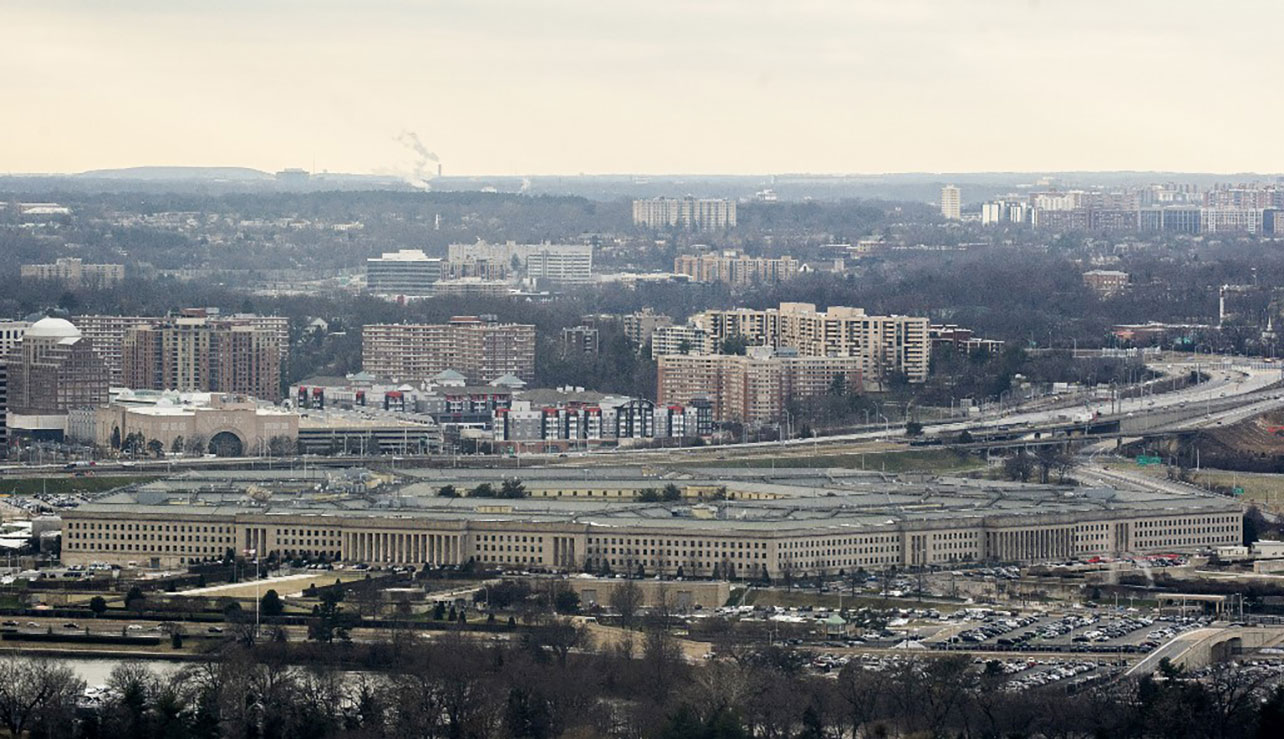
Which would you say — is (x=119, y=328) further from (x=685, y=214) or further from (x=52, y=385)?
(x=685, y=214)

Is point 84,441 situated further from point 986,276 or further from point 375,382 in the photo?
point 986,276

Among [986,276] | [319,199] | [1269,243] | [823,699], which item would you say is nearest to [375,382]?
[986,276]

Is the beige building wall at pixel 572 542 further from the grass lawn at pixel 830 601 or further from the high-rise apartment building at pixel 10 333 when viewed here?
the high-rise apartment building at pixel 10 333

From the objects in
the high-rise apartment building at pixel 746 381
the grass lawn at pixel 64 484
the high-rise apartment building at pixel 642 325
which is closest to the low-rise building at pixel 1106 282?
the high-rise apartment building at pixel 642 325

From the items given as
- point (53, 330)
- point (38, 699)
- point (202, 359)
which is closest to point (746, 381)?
point (202, 359)

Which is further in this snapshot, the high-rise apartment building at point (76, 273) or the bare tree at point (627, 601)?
the high-rise apartment building at point (76, 273)

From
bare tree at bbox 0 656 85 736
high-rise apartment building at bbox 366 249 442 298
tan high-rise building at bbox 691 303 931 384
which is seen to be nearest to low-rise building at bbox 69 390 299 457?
tan high-rise building at bbox 691 303 931 384
